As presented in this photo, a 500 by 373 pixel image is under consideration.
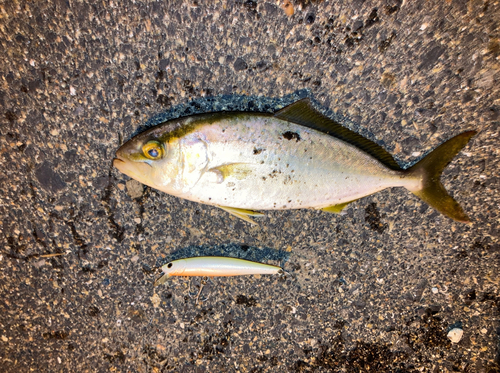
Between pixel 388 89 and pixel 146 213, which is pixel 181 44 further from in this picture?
pixel 388 89

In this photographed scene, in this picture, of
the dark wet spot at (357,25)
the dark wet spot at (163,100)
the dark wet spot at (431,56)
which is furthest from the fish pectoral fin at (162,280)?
the dark wet spot at (431,56)

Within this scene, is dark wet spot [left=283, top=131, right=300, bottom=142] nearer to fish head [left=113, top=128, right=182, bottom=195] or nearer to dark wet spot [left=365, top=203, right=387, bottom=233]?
fish head [left=113, top=128, right=182, bottom=195]

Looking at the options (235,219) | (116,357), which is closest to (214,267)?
(235,219)

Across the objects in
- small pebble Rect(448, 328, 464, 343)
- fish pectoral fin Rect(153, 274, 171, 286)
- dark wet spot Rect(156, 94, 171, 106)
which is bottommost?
small pebble Rect(448, 328, 464, 343)

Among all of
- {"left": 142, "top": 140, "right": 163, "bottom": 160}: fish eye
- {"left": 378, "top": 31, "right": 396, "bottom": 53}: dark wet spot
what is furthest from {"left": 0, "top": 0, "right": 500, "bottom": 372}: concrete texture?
{"left": 142, "top": 140, "right": 163, "bottom": 160}: fish eye

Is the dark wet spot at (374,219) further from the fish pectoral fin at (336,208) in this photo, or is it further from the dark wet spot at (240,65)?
the dark wet spot at (240,65)

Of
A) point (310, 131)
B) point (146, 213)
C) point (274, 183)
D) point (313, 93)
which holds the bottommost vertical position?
point (146, 213)

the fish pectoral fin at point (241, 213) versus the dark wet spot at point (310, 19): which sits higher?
the dark wet spot at point (310, 19)

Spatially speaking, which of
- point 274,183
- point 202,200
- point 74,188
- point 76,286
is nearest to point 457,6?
point 274,183
